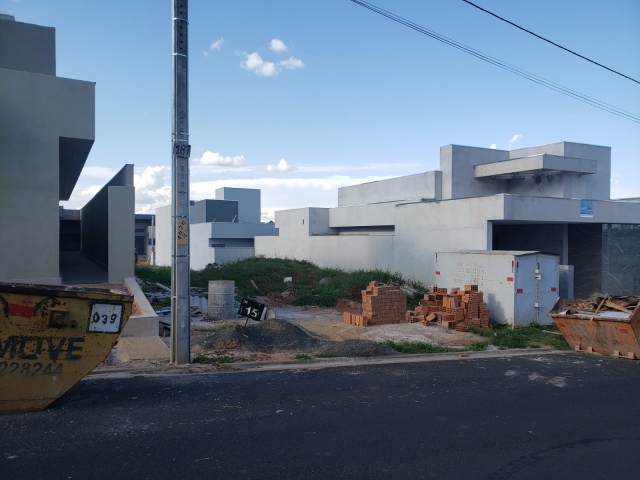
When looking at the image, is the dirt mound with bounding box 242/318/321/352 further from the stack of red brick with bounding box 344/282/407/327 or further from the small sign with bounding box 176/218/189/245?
the stack of red brick with bounding box 344/282/407/327

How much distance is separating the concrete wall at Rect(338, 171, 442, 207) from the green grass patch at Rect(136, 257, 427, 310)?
7.03 metres

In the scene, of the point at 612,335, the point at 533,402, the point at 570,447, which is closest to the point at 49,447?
the point at 570,447

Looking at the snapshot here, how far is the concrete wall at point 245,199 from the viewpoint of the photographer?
190 feet

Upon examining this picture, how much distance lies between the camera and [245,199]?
193 feet

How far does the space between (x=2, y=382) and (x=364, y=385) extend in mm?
4728

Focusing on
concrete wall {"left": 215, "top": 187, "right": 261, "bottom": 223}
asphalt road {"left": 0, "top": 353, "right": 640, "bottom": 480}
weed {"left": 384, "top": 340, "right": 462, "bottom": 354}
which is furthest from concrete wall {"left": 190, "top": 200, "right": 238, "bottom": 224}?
asphalt road {"left": 0, "top": 353, "right": 640, "bottom": 480}

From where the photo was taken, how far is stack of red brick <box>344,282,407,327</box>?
52.0 ft

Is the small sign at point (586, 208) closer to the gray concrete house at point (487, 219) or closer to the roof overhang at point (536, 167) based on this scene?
the gray concrete house at point (487, 219)

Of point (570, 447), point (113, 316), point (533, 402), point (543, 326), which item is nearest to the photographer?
point (570, 447)

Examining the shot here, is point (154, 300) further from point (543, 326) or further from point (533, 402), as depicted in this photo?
point (533, 402)

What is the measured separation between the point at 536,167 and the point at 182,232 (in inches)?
952

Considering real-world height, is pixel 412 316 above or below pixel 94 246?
below

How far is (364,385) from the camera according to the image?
8.09 meters

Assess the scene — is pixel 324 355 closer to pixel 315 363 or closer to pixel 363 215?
Answer: pixel 315 363
